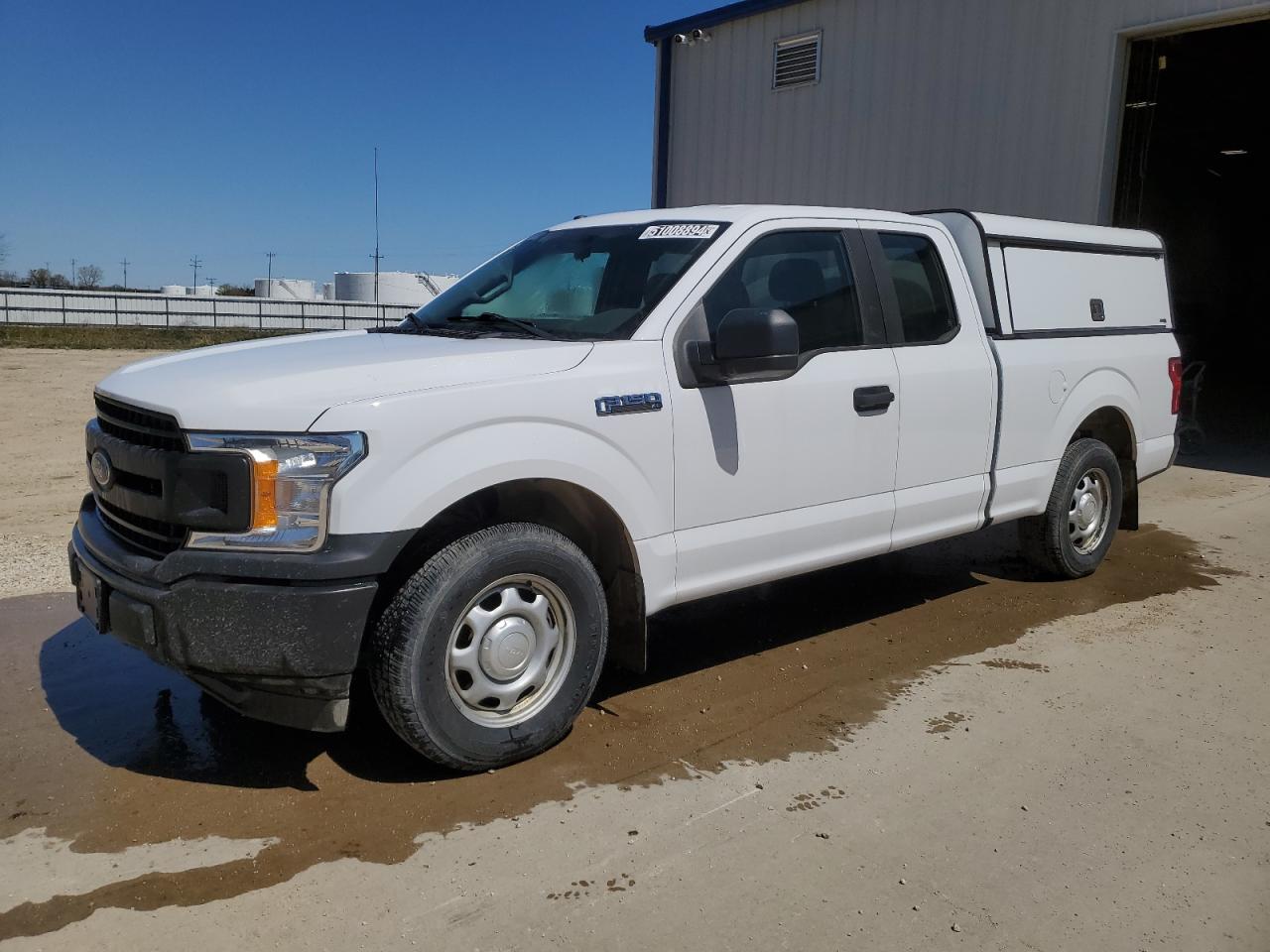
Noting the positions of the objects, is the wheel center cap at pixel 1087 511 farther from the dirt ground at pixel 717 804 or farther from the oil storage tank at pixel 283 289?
the oil storage tank at pixel 283 289

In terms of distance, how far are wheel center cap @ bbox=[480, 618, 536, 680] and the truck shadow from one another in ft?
1.38

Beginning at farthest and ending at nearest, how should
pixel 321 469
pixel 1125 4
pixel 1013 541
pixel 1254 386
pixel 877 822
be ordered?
pixel 1254 386
pixel 1125 4
pixel 1013 541
pixel 877 822
pixel 321 469

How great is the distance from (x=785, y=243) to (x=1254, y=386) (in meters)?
19.7

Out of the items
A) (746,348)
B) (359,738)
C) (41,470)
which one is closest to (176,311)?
(41,470)

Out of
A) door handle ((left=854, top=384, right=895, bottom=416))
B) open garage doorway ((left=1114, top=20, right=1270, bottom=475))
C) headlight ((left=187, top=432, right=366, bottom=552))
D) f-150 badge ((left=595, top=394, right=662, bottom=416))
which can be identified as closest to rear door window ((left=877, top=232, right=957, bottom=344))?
door handle ((left=854, top=384, right=895, bottom=416))

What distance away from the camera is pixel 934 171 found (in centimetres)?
1184

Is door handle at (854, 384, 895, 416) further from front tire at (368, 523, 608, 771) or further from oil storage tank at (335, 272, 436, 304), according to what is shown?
oil storage tank at (335, 272, 436, 304)

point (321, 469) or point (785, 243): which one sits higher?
point (785, 243)

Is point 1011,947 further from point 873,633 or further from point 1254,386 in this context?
point 1254,386

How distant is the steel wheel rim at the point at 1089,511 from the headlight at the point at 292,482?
4332 millimetres

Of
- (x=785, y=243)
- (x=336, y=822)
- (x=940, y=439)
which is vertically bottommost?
(x=336, y=822)

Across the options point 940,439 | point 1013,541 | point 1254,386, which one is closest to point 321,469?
point 940,439

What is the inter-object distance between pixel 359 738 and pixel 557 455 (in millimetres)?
1343

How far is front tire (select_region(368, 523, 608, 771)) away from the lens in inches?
129
